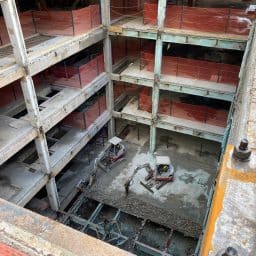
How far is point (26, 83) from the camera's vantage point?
11477mm

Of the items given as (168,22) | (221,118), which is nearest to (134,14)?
(168,22)

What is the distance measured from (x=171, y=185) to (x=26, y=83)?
10236 millimetres

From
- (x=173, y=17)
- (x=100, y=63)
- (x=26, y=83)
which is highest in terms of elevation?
(x=173, y=17)

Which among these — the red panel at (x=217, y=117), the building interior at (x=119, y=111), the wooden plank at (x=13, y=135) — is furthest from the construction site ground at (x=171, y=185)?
the wooden plank at (x=13, y=135)

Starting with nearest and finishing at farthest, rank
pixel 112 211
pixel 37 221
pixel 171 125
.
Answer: pixel 37 221 < pixel 112 211 < pixel 171 125

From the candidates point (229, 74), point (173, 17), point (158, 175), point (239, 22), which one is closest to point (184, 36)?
point (173, 17)

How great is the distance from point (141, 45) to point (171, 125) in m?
6.78

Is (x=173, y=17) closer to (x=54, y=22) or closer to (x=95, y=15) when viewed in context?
(x=95, y=15)

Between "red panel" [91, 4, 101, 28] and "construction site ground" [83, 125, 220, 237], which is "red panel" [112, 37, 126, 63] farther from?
"construction site ground" [83, 125, 220, 237]

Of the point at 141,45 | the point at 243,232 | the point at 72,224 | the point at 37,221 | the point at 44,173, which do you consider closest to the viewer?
the point at 243,232

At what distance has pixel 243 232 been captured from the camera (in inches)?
148

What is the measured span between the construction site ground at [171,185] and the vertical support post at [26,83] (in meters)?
3.38

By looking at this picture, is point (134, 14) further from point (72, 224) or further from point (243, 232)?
point (243, 232)

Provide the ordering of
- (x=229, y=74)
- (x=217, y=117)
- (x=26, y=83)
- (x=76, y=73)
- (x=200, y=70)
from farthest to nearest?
(x=217, y=117) < (x=200, y=70) < (x=76, y=73) < (x=229, y=74) < (x=26, y=83)
